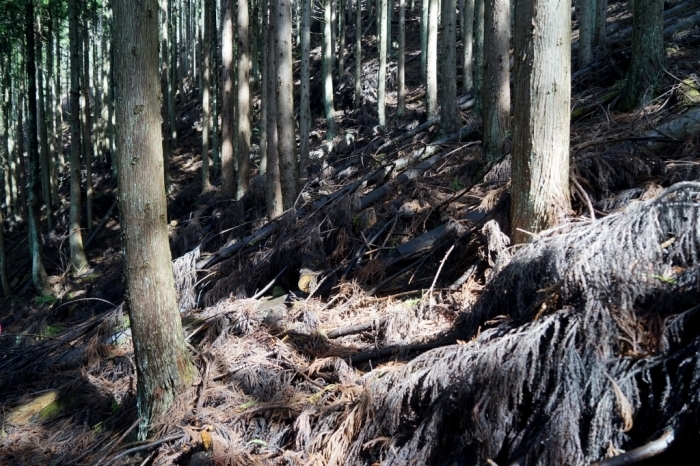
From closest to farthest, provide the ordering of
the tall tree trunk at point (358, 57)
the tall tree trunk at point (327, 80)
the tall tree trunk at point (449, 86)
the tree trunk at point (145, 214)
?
the tree trunk at point (145, 214) → the tall tree trunk at point (449, 86) → the tall tree trunk at point (327, 80) → the tall tree trunk at point (358, 57)

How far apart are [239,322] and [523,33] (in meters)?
4.12

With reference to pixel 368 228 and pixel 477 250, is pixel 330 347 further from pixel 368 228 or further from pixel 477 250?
pixel 368 228

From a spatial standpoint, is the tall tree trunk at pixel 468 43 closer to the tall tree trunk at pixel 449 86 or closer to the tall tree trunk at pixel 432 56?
the tall tree trunk at pixel 432 56

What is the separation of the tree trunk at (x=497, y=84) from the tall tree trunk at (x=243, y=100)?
22.6ft

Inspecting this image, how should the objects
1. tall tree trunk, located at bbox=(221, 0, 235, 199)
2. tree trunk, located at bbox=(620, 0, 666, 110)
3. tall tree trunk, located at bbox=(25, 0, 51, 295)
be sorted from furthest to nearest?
tall tree trunk, located at bbox=(25, 0, 51, 295) → tall tree trunk, located at bbox=(221, 0, 235, 199) → tree trunk, located at bbox=(620, 0, 666, 110)

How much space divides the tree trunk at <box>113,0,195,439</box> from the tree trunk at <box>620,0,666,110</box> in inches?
239

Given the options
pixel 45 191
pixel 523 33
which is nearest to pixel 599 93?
pixel 523 33

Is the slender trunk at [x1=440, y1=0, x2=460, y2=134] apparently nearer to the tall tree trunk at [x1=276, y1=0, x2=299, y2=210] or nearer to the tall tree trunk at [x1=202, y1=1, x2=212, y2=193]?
the tall tree trunk at [x1=276, y1=0, x2=299, y2=210]

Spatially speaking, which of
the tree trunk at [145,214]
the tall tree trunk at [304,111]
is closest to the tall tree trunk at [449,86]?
the tall tree trunk at [304,111]

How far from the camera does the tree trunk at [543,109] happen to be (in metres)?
4.34

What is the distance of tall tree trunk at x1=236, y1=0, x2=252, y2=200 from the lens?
502 inches

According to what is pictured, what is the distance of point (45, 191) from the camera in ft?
70.8

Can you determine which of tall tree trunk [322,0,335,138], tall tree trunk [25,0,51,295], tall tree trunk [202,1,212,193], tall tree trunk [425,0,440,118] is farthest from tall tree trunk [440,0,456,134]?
tall tree trunk [25,0,51,295]

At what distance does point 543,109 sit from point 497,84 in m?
3.41
